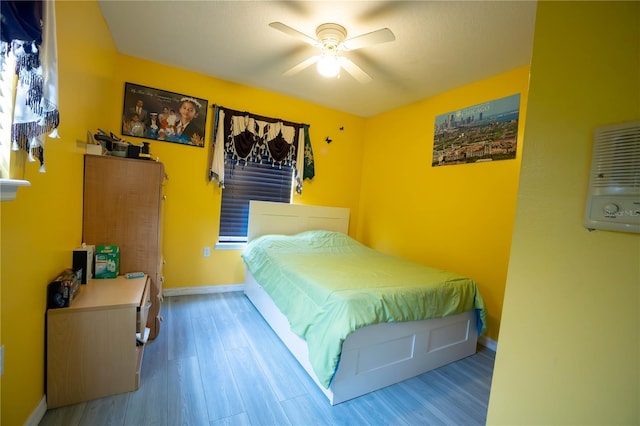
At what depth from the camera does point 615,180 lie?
0.58 meters

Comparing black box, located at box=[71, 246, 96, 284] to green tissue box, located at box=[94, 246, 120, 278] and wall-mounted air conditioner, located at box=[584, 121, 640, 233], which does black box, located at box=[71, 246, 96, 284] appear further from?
wall-mounted air conditioner, located at box=[584, 121, 640, 233]

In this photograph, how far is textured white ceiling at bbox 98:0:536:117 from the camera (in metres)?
1.90

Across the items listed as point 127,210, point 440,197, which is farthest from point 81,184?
point 440,197

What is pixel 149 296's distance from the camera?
2135 millimetres

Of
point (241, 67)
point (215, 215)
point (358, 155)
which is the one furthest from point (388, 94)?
point (215, 215)

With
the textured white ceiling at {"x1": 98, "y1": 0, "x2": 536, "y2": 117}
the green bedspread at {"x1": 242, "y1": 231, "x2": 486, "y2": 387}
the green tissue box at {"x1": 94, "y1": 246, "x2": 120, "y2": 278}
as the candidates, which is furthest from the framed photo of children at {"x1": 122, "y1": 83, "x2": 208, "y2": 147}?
the green bedspread at {"x1": 242, "y1": 231, "x2": 486, "y2": 387}

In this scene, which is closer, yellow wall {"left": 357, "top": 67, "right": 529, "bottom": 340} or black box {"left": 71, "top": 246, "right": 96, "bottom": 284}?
black box {"left": 71, "top": 246, "right": 96, "bottom": 284}

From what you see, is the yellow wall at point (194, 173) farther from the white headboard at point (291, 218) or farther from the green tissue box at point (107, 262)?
the green tissue box at point (107, 262)

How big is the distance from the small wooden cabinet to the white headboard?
178 cm

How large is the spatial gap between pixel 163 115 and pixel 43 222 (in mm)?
1960

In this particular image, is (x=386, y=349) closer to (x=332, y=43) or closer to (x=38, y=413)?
(x=38, y=413)

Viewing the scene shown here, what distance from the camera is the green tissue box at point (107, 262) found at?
78.3 inches

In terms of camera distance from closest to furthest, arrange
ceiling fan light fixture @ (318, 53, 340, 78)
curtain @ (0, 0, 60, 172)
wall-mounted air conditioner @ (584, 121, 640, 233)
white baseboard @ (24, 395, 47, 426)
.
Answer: wall-mounted air conditioner @ (584, 121, 640, 233)
curtain @ (0, 0, 60, 172)
white baseboard @ (24, 395, 47, 426)
ceiling fan light fixture @ (318, 53, 340, 78)

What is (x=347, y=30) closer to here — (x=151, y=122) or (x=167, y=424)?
(x=151, y=122)
